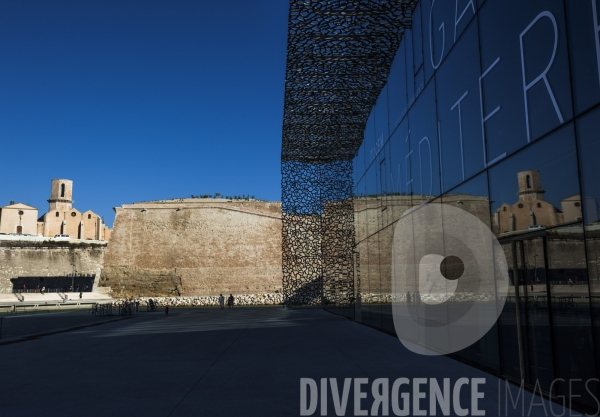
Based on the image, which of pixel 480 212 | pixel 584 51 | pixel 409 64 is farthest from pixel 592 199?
pixel 409 64

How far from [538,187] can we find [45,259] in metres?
39.2

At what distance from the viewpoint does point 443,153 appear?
260 inches

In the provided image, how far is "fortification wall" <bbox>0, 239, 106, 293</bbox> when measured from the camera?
36375mm

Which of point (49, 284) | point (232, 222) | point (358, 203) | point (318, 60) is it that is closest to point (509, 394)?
point (318, 60)

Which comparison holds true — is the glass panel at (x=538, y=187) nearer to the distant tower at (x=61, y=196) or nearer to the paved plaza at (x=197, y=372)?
the paved plaza at (x=197, y=372)

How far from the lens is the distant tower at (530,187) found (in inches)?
170

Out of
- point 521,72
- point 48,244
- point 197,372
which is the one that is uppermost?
point 48,244

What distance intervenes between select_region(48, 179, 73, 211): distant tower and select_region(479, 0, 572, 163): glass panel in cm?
5181

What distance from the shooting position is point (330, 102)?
13.3m

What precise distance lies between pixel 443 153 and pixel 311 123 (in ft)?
28.4

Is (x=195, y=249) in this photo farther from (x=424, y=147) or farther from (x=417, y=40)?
(x=424, y=147)

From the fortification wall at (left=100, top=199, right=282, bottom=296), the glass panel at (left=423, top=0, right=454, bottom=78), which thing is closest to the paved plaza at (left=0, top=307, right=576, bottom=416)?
the glass panel at (left=423, top=0, right=454, bottom=78)

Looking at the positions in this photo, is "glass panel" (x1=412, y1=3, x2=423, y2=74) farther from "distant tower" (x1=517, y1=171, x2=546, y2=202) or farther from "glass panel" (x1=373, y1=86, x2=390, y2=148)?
"distant tower" (x1=517, y1=171, x2=546, y2=202)

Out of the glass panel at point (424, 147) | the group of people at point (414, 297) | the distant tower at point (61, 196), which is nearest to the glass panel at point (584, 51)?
the glass panel at point (424, 147)
